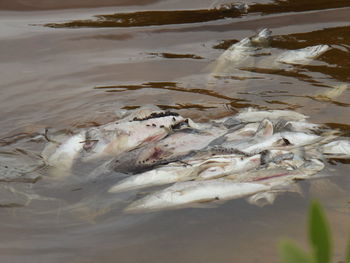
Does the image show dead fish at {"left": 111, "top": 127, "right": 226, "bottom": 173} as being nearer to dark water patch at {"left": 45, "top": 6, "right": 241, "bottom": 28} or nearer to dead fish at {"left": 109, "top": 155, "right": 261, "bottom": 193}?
dead fish at {"left": 109, "top": 155, "right": 261, "bottom": 193}

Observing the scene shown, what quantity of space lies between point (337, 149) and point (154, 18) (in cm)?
300

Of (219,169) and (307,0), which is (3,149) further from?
(307,0)

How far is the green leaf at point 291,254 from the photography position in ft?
1.22

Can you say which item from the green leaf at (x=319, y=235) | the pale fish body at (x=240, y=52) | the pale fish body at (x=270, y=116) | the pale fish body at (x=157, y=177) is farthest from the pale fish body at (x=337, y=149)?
the green leaf at (x=319, y=235)

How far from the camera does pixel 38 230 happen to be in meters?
2.22

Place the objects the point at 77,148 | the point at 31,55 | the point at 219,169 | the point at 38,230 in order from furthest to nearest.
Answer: the point at 31,55
the point at 77,148
the point at 219,169
the point at 38,230

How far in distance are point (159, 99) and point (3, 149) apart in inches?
42.0

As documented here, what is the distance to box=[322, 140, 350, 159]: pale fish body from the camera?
8.18ft

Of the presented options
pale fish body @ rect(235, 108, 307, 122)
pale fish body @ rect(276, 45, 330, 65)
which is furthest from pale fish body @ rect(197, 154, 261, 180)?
pale fish body @ rect(276, 45, 330, 65)

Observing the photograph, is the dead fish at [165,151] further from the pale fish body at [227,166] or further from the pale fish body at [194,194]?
the pale fish body at [194,194]

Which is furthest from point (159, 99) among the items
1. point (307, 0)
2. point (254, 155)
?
point (307, 0)

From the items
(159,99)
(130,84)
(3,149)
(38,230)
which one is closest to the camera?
(38,230)

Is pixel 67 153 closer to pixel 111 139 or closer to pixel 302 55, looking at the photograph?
pixel 111 139

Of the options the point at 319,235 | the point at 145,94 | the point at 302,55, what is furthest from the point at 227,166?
the point at 319,235
